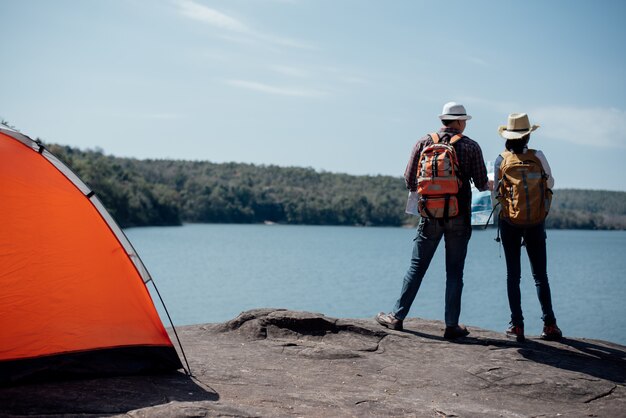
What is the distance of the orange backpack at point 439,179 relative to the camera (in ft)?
22.5

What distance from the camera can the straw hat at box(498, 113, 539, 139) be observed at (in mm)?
6879

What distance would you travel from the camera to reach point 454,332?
7398 mm

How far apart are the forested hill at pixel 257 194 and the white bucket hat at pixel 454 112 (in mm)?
80779

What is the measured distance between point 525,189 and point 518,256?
0.72m

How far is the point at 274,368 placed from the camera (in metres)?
6.33

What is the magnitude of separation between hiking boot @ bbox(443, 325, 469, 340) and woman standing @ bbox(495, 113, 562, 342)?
→ 0.57 m

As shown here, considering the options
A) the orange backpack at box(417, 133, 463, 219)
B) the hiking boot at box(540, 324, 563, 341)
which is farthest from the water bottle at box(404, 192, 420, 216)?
the hiking boot at box(540, 324, 563, 341)

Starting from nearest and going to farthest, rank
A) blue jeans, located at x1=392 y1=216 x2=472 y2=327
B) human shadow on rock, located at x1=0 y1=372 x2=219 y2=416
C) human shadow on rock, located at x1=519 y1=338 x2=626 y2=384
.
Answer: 1. human shadow on rock, located at x1=0 y1=372 x2=219 y2=416
2. human shadow on rock, located at x1=519 y1=338 x2=626 y2=384
3. blue jeans, located at x1=392 y1=216 x2=472 y2=327

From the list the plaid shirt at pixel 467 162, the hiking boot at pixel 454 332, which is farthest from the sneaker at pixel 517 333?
the plaid shirt at pixel 467 162

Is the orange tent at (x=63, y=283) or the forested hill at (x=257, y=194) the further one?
the forested hill at (x=257, y=194)

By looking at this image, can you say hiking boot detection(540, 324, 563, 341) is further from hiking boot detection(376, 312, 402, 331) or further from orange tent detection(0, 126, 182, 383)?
orange tent detection(0, 126, 182, 383)

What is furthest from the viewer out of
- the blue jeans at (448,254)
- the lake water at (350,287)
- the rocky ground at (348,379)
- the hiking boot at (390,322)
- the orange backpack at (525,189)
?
the lake water at (350,287)

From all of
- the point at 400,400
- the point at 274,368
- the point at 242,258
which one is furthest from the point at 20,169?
the point at 242,258

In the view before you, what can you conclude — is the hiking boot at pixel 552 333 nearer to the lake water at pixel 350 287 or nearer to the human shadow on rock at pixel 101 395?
the human shadow on rock at pixel 101 395
